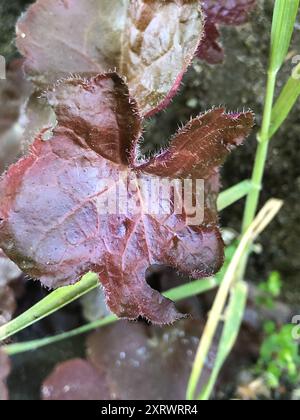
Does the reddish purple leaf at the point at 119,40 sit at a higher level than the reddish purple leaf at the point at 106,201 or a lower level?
higher

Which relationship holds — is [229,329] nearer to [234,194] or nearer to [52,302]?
[234,194]

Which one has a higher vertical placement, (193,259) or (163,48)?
(163,48)

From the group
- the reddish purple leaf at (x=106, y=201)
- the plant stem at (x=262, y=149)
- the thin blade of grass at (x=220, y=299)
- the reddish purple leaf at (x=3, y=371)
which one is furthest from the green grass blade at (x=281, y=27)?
the reddish purple leaf at (x=3, y=371)

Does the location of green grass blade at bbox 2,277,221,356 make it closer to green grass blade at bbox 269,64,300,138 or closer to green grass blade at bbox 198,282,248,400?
green grass blade at bbox 198,282,248,400

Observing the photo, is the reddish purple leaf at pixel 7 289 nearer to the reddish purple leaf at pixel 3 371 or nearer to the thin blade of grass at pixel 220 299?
the reddish purple leaf at pixel 3 371

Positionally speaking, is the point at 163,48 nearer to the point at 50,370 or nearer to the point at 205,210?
the point at 205,210
